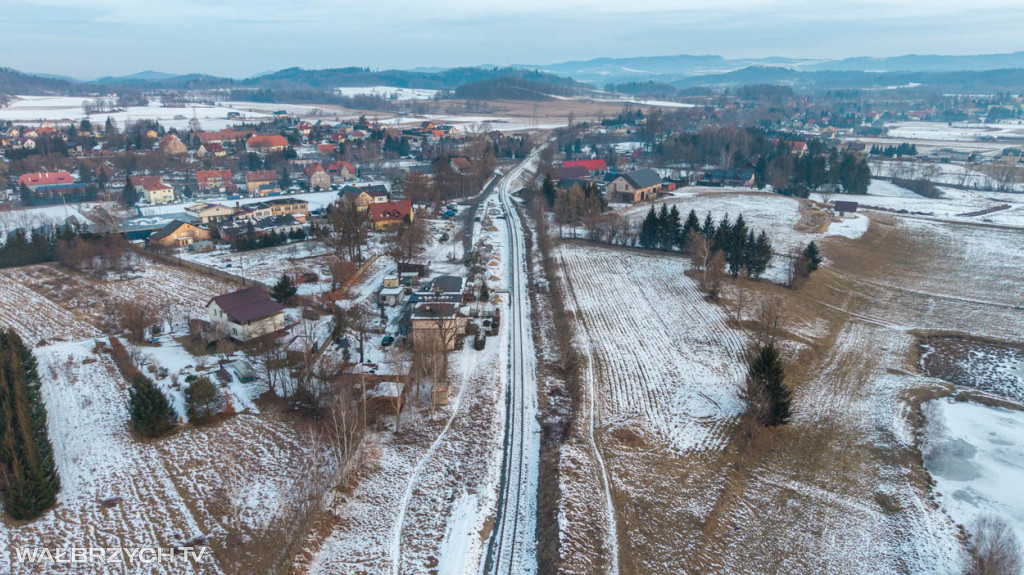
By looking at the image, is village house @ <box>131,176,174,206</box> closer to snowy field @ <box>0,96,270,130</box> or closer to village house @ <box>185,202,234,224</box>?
village house @ <box>185,202,234,224</box>

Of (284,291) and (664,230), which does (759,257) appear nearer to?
(664,230)

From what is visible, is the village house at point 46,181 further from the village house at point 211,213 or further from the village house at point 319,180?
the village house at point 319,180

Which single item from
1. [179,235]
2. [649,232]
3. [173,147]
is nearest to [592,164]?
[649,232]

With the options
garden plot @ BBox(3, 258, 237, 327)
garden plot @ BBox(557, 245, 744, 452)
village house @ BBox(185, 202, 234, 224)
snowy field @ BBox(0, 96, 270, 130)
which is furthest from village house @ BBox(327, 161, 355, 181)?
snowy field @ BBox(0, 96, 270, 130)

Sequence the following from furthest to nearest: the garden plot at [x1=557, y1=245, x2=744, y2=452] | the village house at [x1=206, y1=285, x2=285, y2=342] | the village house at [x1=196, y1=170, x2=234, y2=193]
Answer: the village house at [x1=196, y1=170, x2=234, y2=193], the village house at [x1=206, y1=285, x2=285, y2=342], the garden plot at [x1=557, y1=245, x2=744, y2=452]

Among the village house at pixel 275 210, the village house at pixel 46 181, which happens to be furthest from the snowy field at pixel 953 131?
the village house at pixel 46 181

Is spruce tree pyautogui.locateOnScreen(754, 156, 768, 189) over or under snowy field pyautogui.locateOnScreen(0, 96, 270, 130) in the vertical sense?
under

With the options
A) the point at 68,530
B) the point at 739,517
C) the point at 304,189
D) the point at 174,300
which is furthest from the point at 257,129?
the point at 739,517
